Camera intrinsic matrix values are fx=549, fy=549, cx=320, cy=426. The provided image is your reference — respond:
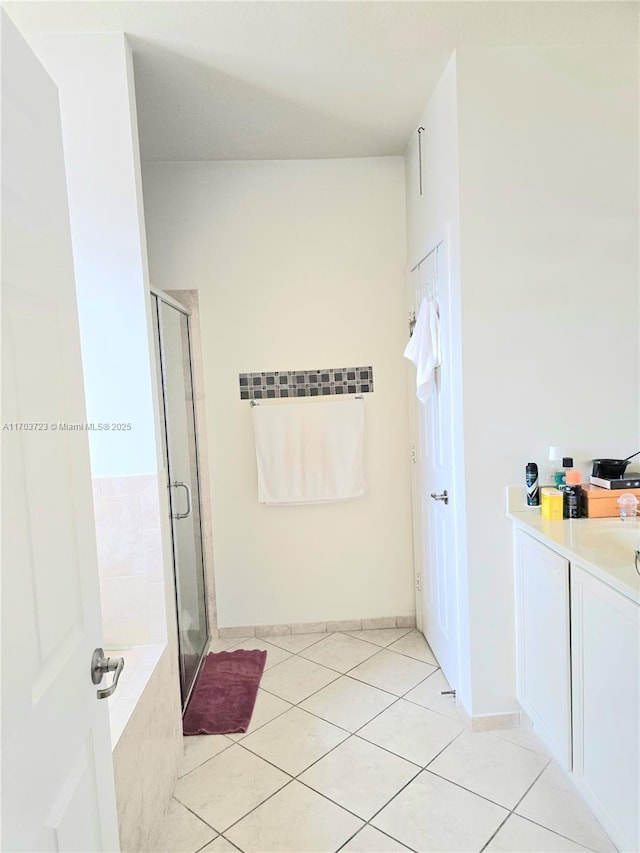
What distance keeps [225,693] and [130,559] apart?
101cm

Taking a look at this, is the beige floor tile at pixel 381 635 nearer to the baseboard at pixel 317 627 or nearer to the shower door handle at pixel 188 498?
the baseboard at pixel 317 627

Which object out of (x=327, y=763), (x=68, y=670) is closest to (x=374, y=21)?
(x=68, y=670)

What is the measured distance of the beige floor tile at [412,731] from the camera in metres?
2.18

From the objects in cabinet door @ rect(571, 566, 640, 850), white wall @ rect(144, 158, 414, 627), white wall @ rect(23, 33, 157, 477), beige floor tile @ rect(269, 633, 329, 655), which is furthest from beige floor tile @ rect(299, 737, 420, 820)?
white wall @ rect(23, 33, 157, 477)

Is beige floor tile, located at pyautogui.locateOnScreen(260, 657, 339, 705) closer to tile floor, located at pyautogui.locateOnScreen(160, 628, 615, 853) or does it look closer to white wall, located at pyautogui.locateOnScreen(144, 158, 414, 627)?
tile floor, located at pyautogui.locateOnScreen(160, 628, 615, 853)

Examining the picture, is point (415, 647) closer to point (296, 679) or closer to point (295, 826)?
point (296, 679)

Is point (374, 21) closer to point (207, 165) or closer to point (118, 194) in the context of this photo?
point (118, 194)

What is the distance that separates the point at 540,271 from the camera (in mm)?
2168

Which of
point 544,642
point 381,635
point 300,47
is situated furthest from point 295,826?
point 300,47

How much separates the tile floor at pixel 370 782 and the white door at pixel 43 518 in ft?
2.98

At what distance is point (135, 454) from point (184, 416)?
83 cm

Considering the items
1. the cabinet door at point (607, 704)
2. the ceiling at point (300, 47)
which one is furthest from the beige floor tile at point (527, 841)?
the ceiling at point (300, 47)

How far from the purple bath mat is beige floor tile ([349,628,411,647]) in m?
A: 0.59

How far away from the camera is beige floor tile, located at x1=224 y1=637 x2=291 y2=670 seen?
2.98m
